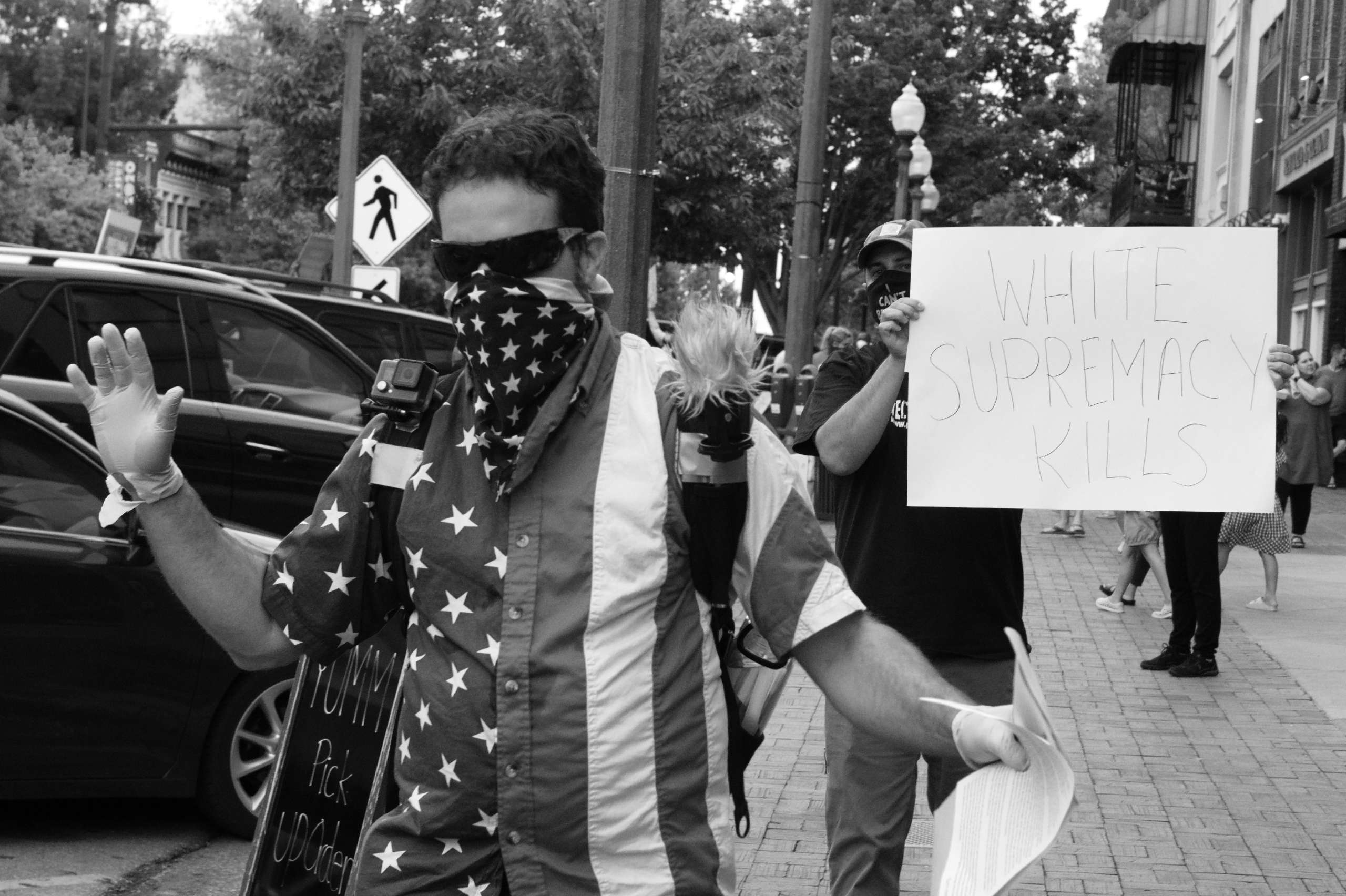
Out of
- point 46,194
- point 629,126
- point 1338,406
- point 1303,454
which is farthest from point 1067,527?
point 46,194

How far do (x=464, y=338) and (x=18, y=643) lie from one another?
3614 mm

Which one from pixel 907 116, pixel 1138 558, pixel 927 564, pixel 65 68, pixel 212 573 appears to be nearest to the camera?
pixel 212 573

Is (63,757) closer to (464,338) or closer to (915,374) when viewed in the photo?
(915,374)

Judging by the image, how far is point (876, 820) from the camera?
4.22 m

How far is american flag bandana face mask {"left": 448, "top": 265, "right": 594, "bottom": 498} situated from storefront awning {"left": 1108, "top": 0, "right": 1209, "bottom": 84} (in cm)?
4040

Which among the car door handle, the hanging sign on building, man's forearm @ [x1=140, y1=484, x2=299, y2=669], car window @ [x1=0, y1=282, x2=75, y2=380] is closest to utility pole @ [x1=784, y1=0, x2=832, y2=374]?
the hanging sign on building

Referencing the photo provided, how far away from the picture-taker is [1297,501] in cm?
1602

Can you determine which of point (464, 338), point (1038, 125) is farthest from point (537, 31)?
point (464, 338)

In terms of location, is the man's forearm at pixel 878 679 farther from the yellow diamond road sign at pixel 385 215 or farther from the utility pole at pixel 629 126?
the yellow diamond road sign at pixel 385 215

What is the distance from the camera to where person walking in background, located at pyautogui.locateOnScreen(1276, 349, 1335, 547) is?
15.3 m

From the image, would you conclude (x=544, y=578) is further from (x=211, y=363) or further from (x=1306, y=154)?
(x=1306, y=154)

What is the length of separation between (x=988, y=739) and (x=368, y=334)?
30.0ft

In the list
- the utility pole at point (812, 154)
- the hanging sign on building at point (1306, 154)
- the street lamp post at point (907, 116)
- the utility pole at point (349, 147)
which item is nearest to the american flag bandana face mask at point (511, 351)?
the utility pole at point (349, 147)

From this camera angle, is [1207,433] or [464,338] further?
[1207,433]
